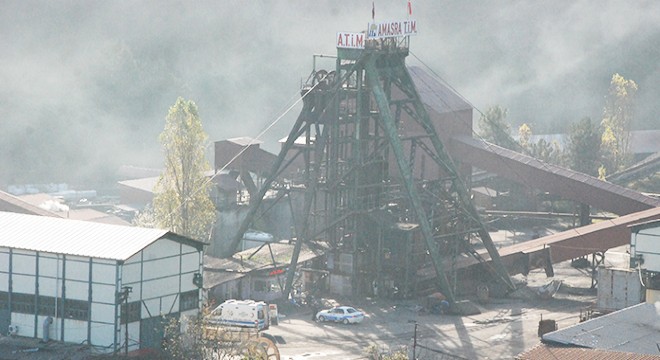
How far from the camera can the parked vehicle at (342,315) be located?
182ft

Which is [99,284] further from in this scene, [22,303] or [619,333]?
[619,333]

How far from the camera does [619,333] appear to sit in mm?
41719

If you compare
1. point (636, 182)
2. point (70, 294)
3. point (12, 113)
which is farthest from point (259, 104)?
point (70, 294)

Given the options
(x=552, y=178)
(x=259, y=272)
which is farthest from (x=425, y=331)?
(x=552, y=178)

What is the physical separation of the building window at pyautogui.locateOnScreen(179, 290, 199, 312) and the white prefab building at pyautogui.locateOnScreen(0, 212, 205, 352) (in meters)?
0.04

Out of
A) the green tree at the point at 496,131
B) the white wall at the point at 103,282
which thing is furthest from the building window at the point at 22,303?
the green tree at the point at 496,131

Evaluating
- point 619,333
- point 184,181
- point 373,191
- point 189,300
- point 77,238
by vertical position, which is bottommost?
point 619,333

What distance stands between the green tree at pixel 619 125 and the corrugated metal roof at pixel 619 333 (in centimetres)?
6896

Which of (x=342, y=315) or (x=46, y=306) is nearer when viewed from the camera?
(x=46, y=306)

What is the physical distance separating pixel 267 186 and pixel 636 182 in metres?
51.9

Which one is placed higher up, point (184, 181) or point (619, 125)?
point (619, 125)

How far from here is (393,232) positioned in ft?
204

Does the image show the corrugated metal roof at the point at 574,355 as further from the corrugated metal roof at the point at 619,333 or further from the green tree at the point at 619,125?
the green tree at the point at 619,125

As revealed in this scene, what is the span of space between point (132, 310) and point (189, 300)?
3.22m
